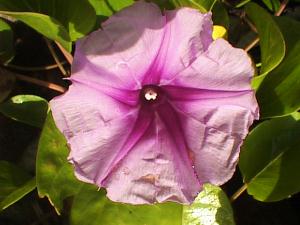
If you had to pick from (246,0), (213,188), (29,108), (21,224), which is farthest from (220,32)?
(21,224)

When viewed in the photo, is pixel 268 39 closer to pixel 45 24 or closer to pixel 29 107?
pixel 45 24

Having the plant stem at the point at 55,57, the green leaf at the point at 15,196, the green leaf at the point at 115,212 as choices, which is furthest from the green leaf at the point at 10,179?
the plant stem at the point at 55,57

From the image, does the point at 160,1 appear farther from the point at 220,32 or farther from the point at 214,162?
the point at 214,162

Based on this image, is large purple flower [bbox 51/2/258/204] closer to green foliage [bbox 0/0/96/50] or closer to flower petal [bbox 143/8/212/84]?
flower petal [bbox 143/8/212/84]

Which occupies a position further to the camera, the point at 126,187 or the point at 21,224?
the point at 21,224

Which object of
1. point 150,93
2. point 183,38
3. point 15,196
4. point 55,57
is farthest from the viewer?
point 55,57

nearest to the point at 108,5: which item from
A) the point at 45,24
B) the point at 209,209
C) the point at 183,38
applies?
the point at 45,24
